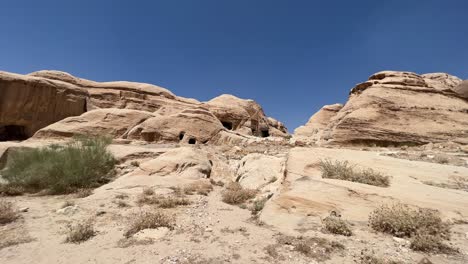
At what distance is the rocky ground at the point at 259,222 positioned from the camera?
3988 mm

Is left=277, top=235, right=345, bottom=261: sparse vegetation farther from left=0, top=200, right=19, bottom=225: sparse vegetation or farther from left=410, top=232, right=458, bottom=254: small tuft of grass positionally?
left=0, top=200, right=19, bottom=225: sparse vegetation

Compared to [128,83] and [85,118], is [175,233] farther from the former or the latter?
[128,83]

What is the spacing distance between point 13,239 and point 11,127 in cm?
3178

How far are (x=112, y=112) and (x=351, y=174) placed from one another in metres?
21.1

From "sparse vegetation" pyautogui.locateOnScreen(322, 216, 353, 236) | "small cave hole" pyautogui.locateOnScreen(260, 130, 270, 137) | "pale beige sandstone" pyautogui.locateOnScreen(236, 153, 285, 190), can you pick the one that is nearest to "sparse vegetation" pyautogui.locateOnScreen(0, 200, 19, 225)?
"pale beige sandstone" pyautogui.locateOnScreen(236, 153, 285, 190)

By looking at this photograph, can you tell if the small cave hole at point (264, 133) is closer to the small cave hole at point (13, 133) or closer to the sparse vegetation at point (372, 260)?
the small cave hole at point (13, 133)

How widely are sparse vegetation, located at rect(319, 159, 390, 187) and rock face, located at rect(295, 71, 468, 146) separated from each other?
10375 mm

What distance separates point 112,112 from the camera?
2242cm

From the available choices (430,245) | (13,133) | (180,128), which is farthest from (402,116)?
(13,133)

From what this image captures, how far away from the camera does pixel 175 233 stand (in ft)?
16.3

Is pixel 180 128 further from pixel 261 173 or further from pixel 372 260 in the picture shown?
pixel 372 260

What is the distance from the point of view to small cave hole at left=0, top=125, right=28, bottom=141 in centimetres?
2802

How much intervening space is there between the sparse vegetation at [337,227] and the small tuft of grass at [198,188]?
Result: 4825 millimetres

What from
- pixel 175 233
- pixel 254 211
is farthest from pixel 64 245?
pixel 254 211
